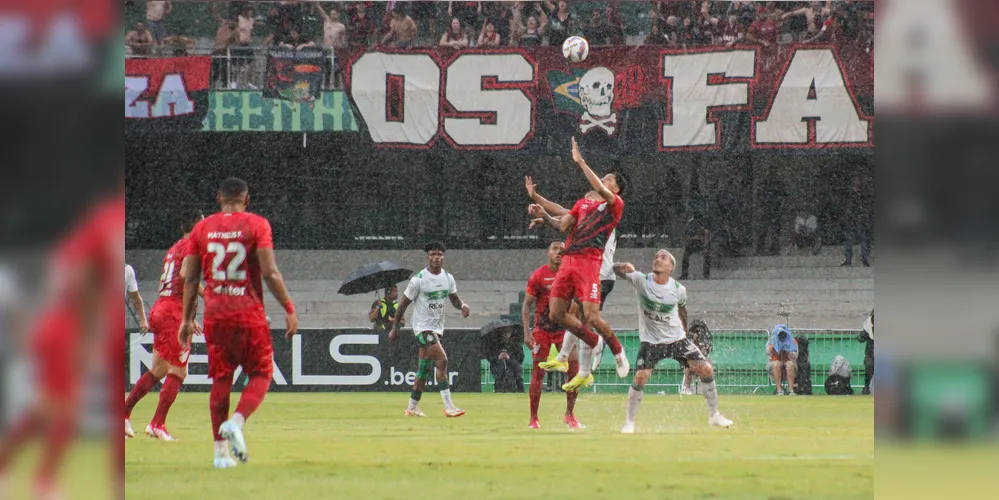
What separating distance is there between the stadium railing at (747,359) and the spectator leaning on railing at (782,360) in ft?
1.62

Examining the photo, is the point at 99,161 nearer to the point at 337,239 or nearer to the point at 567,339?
the point at 567,339

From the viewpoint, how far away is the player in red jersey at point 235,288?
8.03 m

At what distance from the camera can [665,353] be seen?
1245 cm

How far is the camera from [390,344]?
21750mm

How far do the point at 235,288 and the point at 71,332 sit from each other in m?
6.52

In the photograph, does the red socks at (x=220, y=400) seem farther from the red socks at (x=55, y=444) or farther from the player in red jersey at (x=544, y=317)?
the red socks at (x=55, y=444)

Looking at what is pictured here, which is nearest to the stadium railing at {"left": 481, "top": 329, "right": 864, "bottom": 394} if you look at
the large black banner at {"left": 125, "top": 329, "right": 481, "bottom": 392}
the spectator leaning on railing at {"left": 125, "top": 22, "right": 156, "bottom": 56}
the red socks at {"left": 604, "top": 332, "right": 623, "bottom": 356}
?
the large black banner at {"left": 125, "top": 329, "right": 481, "bottom": 392}

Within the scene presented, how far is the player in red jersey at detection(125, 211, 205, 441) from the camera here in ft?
36.3

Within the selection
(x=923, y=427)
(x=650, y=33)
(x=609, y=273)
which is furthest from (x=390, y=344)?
(x=923, y=427)

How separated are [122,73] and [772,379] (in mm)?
21698

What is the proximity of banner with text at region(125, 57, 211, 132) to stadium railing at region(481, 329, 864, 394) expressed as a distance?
28.7 feet

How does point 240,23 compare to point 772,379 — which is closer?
point 772,379

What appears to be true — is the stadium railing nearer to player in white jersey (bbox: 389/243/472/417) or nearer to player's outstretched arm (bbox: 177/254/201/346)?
player in white jersey (bbox: 389/243/472/417)

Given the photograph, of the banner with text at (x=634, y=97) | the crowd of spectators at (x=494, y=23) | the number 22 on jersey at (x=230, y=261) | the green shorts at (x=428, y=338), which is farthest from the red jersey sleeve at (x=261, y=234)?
the crowd of spectators at (x=494, y=23)
